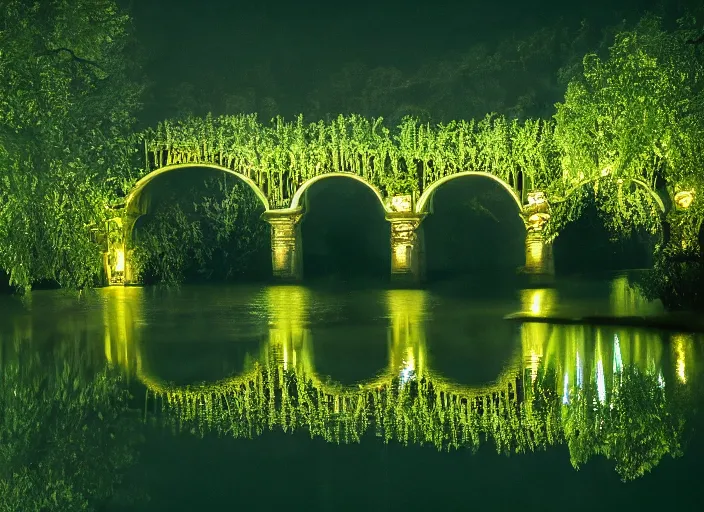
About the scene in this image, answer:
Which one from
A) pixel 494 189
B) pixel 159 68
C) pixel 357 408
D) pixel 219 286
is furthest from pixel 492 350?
pixel 159 68

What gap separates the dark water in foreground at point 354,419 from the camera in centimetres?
547

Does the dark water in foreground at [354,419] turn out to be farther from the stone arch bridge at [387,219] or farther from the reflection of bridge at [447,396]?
the stone arch bridge at [387,219]

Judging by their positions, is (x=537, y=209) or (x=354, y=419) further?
(x=537, y=209)

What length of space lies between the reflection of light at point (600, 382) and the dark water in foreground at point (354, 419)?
4cm

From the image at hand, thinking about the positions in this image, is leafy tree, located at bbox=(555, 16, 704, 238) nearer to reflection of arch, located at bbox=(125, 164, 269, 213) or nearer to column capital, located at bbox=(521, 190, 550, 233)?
column capital, located at bbox=(521, 190, 550, 233)

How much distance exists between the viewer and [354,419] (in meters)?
7.55

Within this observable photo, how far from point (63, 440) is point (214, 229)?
25.2 metres

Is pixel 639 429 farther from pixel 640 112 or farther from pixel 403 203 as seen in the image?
pixel 403 203

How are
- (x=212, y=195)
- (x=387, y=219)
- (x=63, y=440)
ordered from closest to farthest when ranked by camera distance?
1. (x=63, y=440)
2. (x=387, y=219)
3. (x=212, y=195)

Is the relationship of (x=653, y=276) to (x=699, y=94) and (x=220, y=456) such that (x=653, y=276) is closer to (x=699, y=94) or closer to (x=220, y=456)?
(x=699, y=94)

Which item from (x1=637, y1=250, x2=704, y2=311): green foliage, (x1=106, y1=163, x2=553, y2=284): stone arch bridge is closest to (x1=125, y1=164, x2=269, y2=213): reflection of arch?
(x1=106, y1=163, x2=553, y2=284): stone arch bridge

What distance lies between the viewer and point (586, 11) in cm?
3534

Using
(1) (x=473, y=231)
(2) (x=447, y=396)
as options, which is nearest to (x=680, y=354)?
(2) (x=447, y=396)

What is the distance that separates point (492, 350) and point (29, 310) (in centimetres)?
1251
